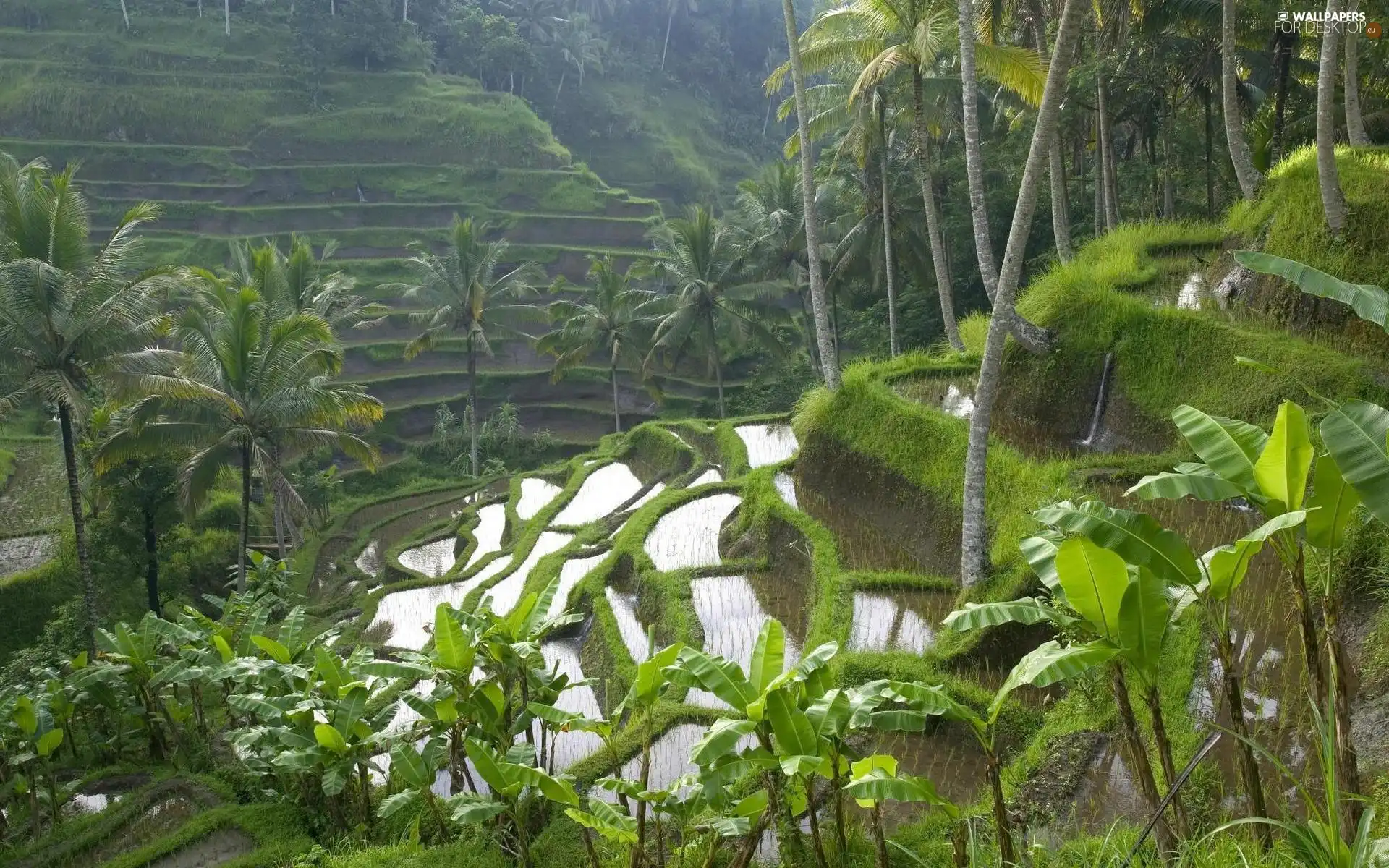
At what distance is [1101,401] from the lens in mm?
10320

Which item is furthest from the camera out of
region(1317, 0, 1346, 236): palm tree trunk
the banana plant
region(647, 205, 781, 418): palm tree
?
region(647, 205, 781, 418): palm tree

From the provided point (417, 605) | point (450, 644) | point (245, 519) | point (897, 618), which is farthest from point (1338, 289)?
point (245, 519)

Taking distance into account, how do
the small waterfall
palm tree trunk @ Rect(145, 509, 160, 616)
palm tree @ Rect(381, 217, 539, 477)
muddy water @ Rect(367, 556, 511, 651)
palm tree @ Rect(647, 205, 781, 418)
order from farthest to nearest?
palm tree @ Rect(381, 217, 539, 477), palm tree @ Rect(647, 205, 781, 418), palm tree trunk @ Rect(145, 509, 160, 616), muddy water @ Rect(367, 556, 511, 651), the small waterfall

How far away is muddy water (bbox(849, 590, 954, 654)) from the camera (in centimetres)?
781

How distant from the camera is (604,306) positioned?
26641 mm

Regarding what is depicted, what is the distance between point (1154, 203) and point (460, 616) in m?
18.3

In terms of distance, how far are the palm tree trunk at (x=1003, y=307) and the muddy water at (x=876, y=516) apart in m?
1.27

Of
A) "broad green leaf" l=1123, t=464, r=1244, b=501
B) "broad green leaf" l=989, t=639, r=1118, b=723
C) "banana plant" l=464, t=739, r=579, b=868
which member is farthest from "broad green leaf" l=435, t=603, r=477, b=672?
"broad green leaf" l=1123, t=464, r=1244, b=501

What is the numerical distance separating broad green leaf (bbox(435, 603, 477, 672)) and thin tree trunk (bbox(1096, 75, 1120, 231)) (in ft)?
41.1

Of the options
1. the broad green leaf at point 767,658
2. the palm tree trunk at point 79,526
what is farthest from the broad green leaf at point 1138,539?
the palm tree trunk at point 79,526

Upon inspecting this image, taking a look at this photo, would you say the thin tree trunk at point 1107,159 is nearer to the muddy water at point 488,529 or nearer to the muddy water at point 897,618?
the muddy water at point 897,618

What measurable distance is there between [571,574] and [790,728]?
9.52 meters

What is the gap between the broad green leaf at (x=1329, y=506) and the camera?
10.6ft

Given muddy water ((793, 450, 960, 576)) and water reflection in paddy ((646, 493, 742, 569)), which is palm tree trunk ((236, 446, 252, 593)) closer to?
water reflection in paddy ((646, 493, 742, 569))
